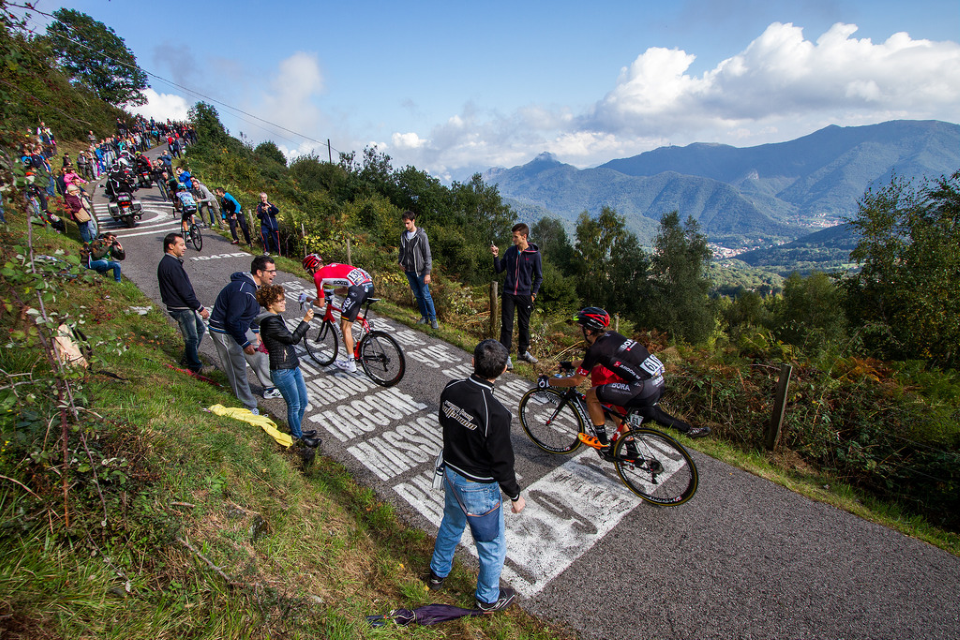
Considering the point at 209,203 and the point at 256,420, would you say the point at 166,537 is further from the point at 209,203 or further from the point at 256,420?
the point at 209,203

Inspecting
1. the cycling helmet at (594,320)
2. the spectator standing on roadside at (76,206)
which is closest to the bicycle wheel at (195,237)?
the spectator standing on roadside at (76,206)

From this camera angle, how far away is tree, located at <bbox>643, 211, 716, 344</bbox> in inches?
1903

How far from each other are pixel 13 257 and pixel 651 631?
4.98 m

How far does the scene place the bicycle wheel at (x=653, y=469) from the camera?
4.84 meters

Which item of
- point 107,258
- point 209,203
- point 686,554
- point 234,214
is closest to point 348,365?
point 686,554

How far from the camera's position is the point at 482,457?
3201mm

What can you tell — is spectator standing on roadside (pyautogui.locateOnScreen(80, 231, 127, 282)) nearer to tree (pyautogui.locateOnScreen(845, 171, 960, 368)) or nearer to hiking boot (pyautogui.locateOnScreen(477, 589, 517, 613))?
hiking boot (pyautogui.locateOnScreen(477, 589, 517, 613))

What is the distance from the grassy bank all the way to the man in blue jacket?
1370 millimetres

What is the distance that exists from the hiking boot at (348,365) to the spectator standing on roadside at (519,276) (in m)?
2.75

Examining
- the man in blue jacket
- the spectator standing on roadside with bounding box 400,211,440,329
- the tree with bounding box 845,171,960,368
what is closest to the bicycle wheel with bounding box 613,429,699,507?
the man in blue jacket

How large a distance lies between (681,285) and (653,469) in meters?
50.3

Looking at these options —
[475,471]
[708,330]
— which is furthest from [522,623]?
[708,330]

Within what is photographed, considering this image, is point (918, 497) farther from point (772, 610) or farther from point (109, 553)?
point (109, 553)

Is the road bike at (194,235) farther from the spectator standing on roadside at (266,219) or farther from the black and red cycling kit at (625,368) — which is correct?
the black and red cycling kit at (625,368)
